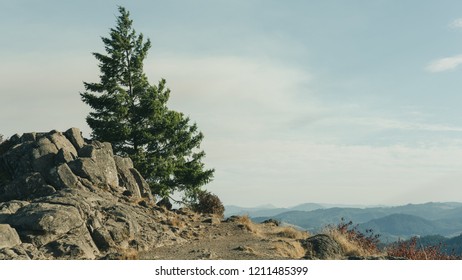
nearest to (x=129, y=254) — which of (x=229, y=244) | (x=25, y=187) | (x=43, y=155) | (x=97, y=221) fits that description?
(x=97, y=221)

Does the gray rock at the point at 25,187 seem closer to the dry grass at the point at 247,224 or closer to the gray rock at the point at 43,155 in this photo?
the gray rock at the point at 43,155

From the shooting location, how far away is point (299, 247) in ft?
61.6

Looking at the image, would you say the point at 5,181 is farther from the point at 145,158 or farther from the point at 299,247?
the point at 299,247

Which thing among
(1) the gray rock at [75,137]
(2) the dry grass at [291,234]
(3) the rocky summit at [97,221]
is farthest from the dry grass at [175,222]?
(1) the gray rock at [75,137]

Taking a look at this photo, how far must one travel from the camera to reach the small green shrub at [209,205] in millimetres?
32906

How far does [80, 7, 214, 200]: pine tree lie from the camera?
35188 mm

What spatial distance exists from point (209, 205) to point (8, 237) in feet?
65.8

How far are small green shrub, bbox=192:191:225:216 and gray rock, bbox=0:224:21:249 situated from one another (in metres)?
19.1

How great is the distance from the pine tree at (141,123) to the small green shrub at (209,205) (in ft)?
10.1

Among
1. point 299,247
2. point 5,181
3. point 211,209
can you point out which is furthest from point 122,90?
point 299,247

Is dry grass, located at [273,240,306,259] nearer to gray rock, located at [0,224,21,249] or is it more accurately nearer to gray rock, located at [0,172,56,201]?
gray rock, located at [0,224,21,249]

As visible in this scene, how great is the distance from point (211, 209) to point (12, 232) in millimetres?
19560

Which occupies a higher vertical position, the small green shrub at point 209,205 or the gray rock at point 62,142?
the gray rock at point 62,142

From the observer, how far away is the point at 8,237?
14.0m
